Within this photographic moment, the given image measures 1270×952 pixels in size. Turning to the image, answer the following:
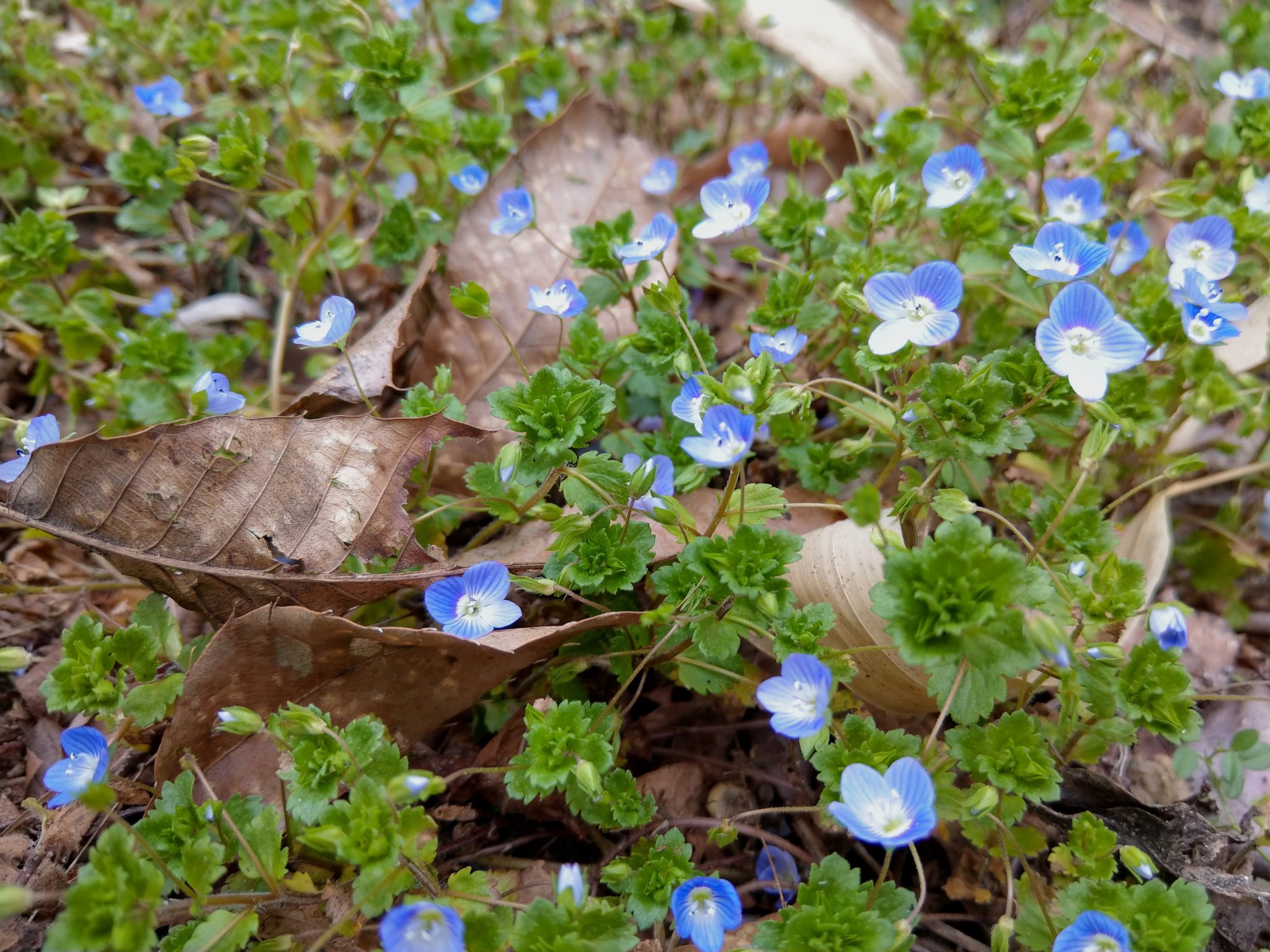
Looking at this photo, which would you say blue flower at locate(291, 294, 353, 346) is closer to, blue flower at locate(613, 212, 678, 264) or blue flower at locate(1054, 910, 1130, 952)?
blue flower at locate(613, 212, 678, 264)

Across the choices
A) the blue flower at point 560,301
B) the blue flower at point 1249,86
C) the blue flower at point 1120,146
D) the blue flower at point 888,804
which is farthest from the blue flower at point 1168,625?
the blue flower at point 1249,86

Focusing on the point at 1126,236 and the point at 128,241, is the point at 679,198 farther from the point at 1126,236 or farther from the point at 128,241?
the point at 128,241

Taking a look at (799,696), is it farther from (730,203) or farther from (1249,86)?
(1249,86)

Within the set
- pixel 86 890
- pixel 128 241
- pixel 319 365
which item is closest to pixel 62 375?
pixel 128 241

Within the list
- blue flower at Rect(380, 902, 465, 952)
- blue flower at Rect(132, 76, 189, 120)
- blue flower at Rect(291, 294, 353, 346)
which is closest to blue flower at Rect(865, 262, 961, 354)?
blue flower at Rect(291, 294, 353, 346)

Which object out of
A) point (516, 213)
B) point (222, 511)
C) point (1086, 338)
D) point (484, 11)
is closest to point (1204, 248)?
point (1086, 338)
